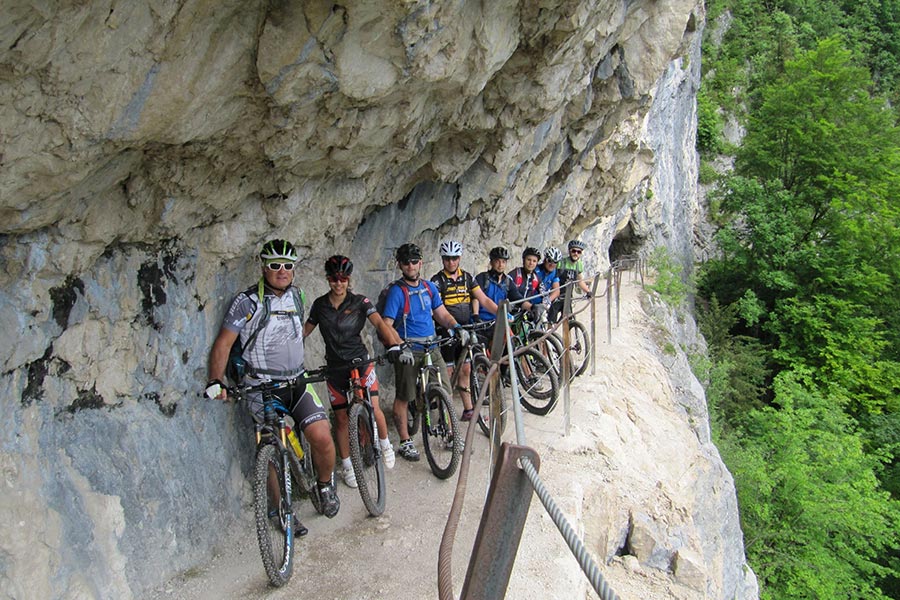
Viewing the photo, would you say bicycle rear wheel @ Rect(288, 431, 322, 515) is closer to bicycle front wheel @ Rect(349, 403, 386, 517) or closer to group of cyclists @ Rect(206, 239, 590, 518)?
group of cyclists @ Rect(206, 239, 590, 518)

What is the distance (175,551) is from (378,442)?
1660mm

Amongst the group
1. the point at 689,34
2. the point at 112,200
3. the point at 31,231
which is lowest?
the point at 31,231

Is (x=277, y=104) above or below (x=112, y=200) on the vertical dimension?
above

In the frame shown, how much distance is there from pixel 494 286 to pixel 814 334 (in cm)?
1911

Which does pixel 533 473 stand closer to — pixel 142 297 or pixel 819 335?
pixel 142 297

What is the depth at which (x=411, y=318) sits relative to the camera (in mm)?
5520

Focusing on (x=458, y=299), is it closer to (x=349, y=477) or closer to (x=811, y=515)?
(x=349, y=477)

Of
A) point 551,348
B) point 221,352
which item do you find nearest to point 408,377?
point 221,352

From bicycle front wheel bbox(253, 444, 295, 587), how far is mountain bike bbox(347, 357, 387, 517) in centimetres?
64

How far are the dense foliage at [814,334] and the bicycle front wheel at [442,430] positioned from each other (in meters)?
10.3

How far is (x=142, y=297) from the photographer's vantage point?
13.1ft

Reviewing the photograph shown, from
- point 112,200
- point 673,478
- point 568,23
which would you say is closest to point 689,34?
point 568,23

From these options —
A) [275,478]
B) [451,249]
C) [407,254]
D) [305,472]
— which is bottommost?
[305,472]

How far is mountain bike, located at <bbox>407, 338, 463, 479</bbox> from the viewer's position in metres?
5.11
